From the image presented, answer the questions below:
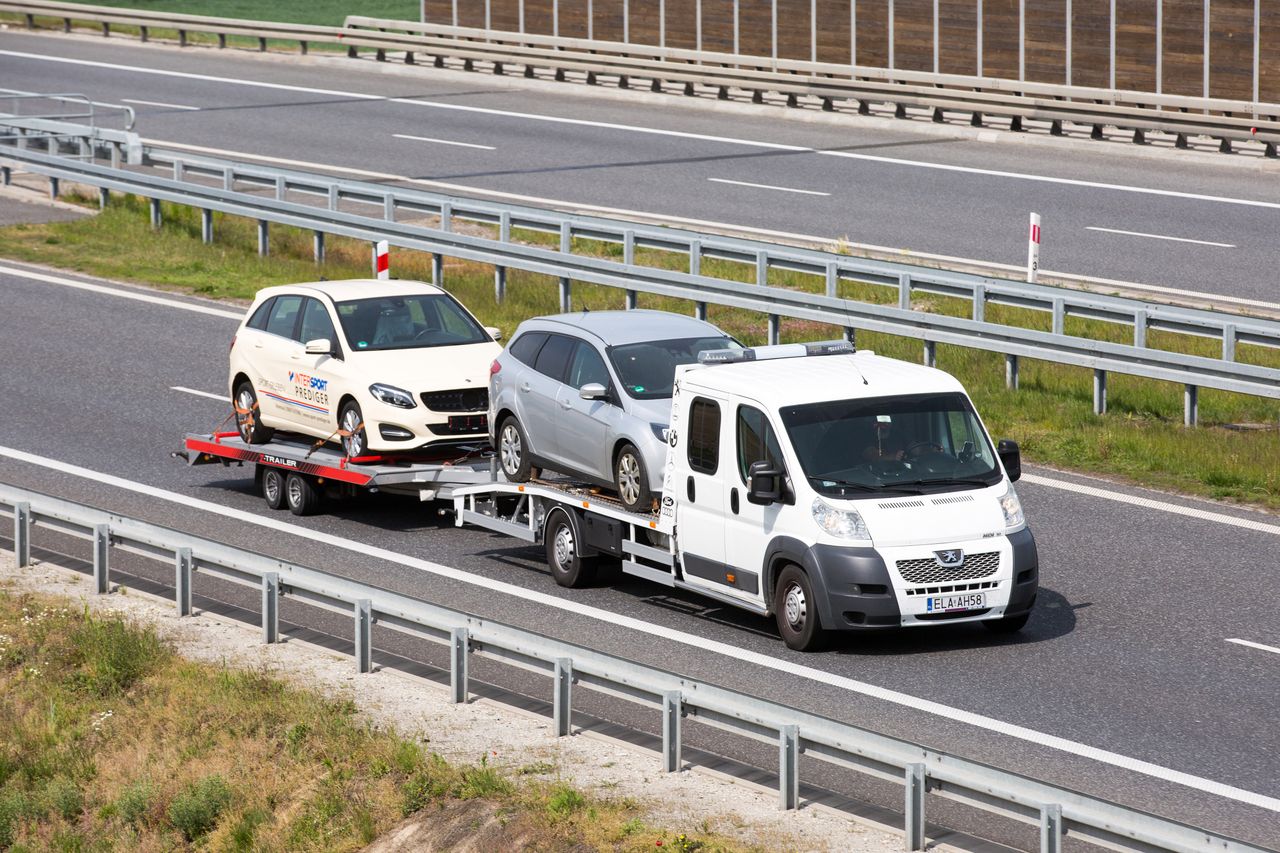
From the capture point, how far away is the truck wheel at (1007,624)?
41.4ft

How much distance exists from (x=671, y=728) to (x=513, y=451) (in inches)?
229

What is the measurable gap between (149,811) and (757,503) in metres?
4.35

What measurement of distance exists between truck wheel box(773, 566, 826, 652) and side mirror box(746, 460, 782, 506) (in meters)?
0.48

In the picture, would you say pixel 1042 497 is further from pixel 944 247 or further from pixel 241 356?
pixel 944 247

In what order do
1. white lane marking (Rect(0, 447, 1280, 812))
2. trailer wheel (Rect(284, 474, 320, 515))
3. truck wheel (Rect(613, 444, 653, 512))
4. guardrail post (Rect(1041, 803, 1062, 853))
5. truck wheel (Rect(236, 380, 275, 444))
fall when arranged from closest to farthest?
guardrail post (Rect(1041, 803, 1062, 853)) → white lane marking (Rect(0, 447, 1280, 812)) → truck wheel (Rect(613, 444, 653, 512)) → trailer wheel (Rect(284, 474, 320, 515)) → truck wheel (Rect(236, 380, 275, 444))

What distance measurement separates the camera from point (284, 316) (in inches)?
701

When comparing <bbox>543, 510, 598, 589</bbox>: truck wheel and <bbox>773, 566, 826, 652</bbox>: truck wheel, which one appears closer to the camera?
<bbox>773, 566, 826, 652</bbox>: truck wheel

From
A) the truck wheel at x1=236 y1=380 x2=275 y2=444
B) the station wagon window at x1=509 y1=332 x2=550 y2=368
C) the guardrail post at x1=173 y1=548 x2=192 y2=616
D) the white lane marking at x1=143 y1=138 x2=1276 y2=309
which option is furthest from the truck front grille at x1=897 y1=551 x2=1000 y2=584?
the white lane marking at x1=143 y1=138 x2=1276 y2=309

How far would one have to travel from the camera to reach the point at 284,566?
1274 cm

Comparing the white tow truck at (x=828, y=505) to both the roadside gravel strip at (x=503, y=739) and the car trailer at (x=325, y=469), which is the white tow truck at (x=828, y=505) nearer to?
the car trailer at (x=325, y=469)

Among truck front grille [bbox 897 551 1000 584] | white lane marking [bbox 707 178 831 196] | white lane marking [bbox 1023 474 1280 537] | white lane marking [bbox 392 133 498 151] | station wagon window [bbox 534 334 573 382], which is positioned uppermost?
white lane marking [bbox 392 133 498 151]

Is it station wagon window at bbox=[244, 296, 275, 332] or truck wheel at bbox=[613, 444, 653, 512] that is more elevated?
station wagon window at bbox=[244, 296, 275, 332]

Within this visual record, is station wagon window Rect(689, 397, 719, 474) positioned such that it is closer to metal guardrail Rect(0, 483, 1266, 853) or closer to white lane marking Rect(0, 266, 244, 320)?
metal guardrail Rect(0, 483, 1266, 853)

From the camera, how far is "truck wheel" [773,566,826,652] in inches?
487
